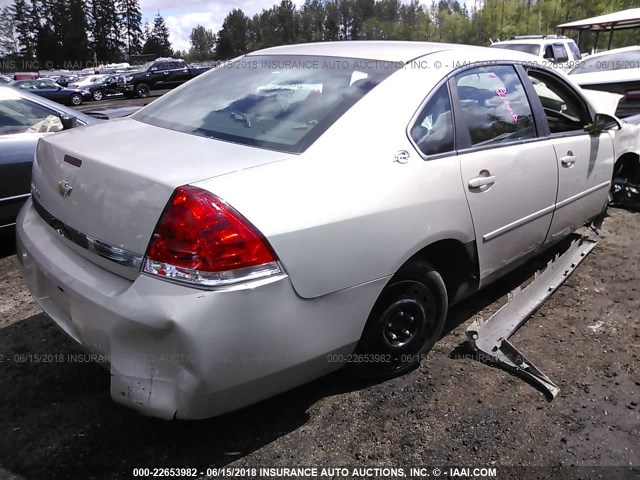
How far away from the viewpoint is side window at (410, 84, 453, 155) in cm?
244

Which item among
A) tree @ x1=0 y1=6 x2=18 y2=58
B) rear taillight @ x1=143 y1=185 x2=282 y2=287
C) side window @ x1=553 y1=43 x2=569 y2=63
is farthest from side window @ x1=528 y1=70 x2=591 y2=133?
tree @ x1=0 y1=6 x2=18 y2=58

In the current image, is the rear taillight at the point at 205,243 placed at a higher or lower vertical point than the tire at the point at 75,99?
higher

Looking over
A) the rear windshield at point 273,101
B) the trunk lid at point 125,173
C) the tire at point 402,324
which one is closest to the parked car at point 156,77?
the rear windshield at point 273,101

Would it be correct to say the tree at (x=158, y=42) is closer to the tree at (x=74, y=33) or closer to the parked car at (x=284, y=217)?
the tree at (x=74, y=33)

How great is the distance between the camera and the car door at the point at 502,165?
2674 mm

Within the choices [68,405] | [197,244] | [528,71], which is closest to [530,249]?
[528,71]

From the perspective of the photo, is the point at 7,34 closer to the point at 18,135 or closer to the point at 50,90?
the point at 50,90

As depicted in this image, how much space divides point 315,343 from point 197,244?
2.00 feet

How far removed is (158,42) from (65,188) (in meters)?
109

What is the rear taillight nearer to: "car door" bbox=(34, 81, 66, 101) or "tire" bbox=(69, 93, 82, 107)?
"car door" bbox=(34, 81, 66, 101)

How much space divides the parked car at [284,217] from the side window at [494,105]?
0.04ft

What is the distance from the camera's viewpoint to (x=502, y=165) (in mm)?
2793

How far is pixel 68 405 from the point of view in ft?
8.02

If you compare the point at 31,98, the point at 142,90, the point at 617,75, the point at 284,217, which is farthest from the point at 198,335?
the point at 142,90
